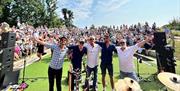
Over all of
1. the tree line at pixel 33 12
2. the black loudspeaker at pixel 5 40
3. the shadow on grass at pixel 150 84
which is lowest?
the shadow on grass at pixel 150 84

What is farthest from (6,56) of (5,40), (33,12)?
(33,12)

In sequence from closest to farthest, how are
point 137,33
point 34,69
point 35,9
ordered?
point 34,69 < point 137,33 < point 35,9

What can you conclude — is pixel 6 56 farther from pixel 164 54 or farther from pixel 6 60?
pixel 164 54

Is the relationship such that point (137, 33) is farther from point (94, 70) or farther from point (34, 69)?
point (94, 70)

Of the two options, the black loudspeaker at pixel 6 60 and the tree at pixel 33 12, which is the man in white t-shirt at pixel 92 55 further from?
the tree at pixel 33 12

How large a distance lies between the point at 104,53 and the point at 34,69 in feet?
26.5

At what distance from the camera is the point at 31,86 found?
1233 cm

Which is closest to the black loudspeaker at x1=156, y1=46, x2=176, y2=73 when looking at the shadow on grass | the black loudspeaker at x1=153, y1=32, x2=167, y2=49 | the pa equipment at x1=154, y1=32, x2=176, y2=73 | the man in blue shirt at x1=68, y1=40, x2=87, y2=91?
the pa equipment at x1=154, y1=32, x2=176, y2=73

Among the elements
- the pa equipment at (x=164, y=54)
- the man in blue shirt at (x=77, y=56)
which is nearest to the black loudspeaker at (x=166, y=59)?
the pa equipment at (x=164, y=54)

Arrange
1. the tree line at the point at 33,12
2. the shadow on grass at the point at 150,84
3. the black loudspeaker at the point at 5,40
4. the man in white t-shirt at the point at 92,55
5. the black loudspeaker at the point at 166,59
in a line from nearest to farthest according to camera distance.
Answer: the black loudspeaker at the point at 5,40 → the man in white t-shirt at the point at 92,55 → the shadow on grass at the point at 150,84 → the black loudspeaker at the point at 166,59 → the tree line at the point at 33,12

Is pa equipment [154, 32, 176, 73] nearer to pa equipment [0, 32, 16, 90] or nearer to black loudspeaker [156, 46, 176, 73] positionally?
black loudspeaker [156, 46, 176, 73]

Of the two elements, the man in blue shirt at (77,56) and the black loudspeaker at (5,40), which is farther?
the man in blue shirt at (77,56)

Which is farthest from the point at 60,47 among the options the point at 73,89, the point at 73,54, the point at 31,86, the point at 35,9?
the point at 35,9

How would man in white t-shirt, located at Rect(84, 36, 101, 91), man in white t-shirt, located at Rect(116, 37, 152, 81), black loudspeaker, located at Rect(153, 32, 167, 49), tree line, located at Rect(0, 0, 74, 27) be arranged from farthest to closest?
tree line, located at Rect(0, 0, 74, 27) → black loudspeaker, located at Rect(153, 32, 167, 49) → man in white t-shirt, located at Rect(84, 36, 101, 91) → man in white t-shirt, located at Rect(116, 37, 152, 81)
